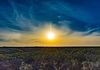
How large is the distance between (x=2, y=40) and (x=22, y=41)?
234 millimetres

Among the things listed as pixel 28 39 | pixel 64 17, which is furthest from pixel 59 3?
pixel 28 39

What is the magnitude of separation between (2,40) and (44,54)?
1.70 feet

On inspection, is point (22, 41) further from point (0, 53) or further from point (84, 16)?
point (84, 16)

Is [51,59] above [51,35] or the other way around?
the other way around

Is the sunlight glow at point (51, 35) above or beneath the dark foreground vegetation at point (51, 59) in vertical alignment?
above

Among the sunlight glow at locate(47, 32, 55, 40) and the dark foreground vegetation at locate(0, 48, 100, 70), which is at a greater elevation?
the sunlight glow at locate(47, 32, 55, 40)

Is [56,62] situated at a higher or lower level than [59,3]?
lower

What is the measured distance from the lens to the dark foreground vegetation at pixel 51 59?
230 inches

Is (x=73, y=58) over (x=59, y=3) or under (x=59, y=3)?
under

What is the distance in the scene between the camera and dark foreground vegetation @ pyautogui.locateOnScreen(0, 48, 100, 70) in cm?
585

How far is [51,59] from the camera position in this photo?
5.87 m

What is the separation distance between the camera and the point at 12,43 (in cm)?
591

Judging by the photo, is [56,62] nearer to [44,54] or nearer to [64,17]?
[44,54]

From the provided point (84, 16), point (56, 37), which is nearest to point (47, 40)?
point (56, 37)
